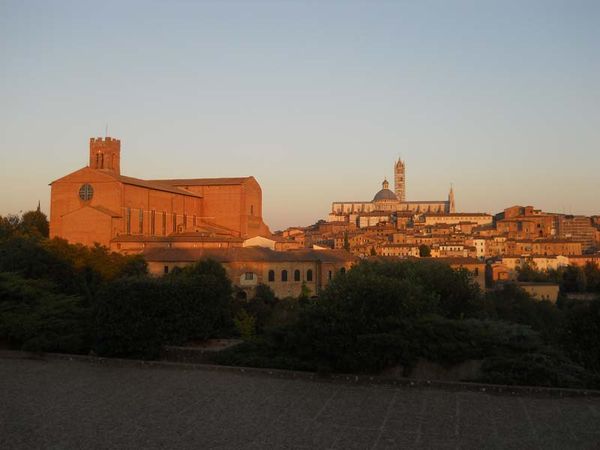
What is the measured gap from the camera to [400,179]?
15150 centimetres

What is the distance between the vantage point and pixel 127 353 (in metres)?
14.9

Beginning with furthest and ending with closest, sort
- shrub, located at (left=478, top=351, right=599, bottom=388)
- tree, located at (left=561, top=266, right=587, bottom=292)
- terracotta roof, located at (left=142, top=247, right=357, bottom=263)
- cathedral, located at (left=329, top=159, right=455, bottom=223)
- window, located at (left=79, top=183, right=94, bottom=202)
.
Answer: cathedral, located at (left=329, top=159, right=455, bottom=223) → tree, located at (left=561, top=266, right=587, bottom=292) → window, located at (left=79, top=183, right=94, bottom=202) → terracotta roof, located at (left=142, top=247, right=357, bottom=263) → shrub, located at (left=478, top=351, right=599, bottom=388)

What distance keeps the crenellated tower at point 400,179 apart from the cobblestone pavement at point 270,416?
140096mm

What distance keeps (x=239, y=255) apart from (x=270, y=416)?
29.9 m

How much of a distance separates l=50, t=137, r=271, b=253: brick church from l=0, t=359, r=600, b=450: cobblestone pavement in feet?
99.1

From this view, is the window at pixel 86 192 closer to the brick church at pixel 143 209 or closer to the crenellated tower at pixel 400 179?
the brick church at pixel 143 209

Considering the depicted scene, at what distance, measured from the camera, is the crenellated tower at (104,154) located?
178ft

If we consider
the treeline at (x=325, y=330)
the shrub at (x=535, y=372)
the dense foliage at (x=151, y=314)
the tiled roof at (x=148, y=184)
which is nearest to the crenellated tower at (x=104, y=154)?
the tiled roof at (x=148, y=184)

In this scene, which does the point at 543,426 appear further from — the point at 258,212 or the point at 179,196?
the point at 258,212

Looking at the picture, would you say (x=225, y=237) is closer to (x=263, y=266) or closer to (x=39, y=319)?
(x=263, y=266)

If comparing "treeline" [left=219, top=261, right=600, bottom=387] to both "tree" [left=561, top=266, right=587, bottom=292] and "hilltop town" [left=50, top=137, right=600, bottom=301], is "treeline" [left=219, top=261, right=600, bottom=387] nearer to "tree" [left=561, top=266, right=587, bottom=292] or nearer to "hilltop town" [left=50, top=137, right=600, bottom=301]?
"hilltop town" [left=50, top=137, right=600, bottom=301]

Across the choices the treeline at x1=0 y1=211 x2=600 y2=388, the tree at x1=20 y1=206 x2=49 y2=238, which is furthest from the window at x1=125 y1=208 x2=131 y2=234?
the treeline at x1=0 y1=211 x2=600 y2=388

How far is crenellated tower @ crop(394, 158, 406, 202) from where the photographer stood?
150250 mm

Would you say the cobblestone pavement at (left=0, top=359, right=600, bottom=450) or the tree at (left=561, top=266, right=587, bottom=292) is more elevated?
the tree at (left=561, top=266, right=587, bottom=292)
